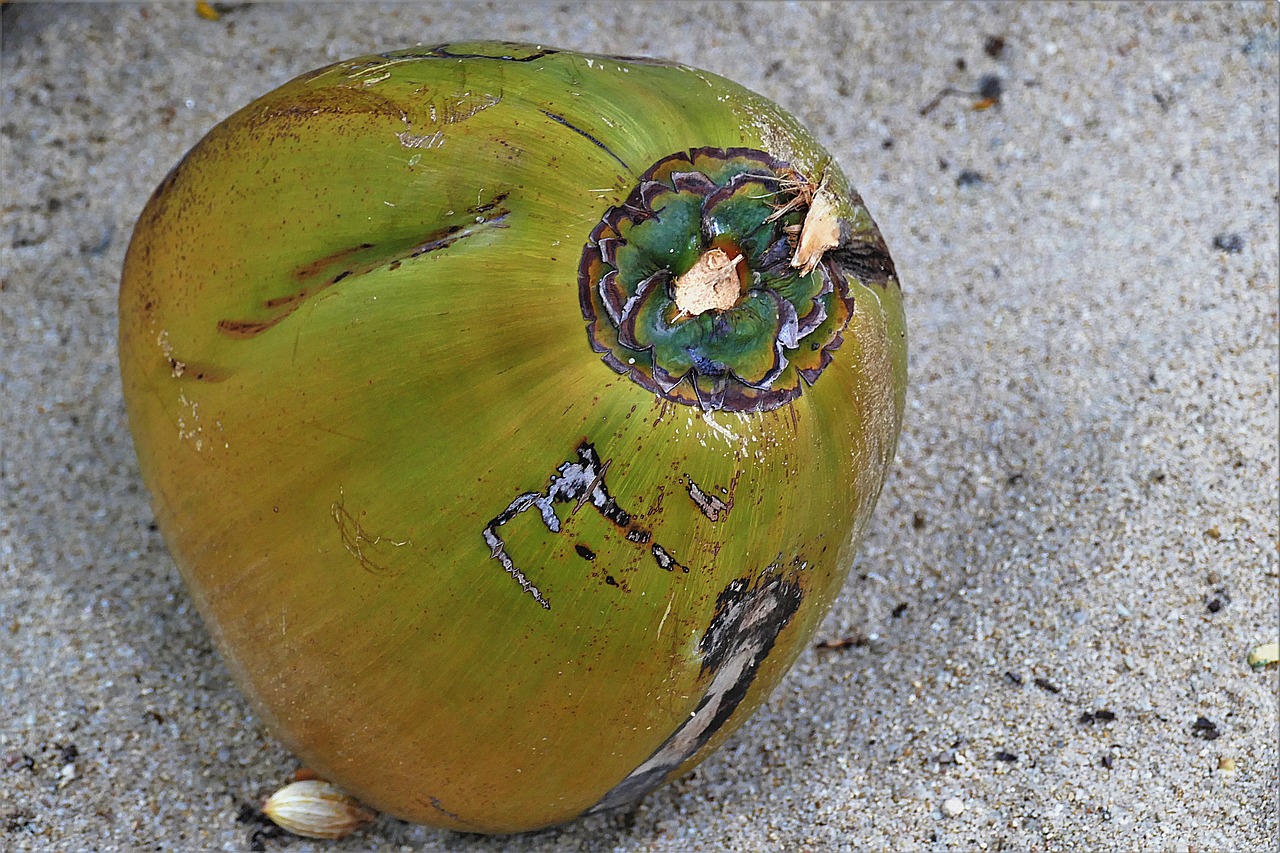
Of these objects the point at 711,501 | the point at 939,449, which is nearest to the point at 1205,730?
the point at 939,449

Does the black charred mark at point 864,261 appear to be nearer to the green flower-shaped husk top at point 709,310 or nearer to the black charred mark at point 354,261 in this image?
the green flower-shaped husk top at point 709,310

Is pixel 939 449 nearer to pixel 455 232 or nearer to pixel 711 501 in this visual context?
pixel 711 501

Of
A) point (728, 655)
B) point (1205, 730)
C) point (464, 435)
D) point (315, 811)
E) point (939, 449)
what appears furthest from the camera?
point (939, 449)

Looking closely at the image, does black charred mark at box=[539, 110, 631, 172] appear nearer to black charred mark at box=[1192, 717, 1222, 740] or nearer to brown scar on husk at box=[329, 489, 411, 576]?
brown scar on husk at box=[329, 489, 411, 576]

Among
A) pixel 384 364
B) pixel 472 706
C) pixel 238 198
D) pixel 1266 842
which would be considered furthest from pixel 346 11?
pixel 1266 842

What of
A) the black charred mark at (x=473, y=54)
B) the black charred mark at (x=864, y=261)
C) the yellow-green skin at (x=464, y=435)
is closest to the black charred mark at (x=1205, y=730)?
the yellow-green skin at (x=464, y=435)

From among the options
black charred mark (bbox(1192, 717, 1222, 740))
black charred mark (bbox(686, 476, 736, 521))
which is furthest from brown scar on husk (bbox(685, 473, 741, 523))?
black charred mark (bbox(1192, 717, 1222, 740))
